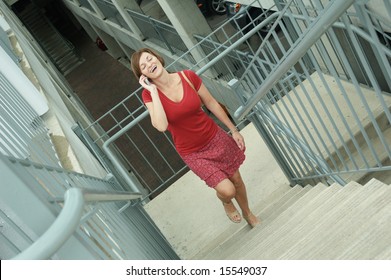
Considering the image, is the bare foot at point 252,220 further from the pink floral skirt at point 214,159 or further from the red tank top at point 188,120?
the red tank top at point 188,120

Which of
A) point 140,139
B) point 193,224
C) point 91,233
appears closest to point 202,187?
point 193,224

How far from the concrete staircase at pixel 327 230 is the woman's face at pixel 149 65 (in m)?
1.47

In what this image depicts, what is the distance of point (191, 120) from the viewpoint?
3223 mm

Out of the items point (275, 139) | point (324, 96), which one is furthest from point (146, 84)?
point (324, 96)

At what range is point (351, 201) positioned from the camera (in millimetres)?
2770

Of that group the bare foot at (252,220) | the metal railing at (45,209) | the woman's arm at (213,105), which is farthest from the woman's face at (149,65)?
the bare foot at (252,220)

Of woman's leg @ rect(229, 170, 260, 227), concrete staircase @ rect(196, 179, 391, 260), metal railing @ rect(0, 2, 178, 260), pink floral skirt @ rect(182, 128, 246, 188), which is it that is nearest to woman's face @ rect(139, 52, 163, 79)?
pink floral skirt @ rect(182, 128, 246, 188)

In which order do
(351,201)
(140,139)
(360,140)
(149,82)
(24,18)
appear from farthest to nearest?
(24,18)
(140,139)
(360,140)
(149,82)
(351,201)

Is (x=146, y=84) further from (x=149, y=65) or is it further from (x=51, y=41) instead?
(x=51, y=41)

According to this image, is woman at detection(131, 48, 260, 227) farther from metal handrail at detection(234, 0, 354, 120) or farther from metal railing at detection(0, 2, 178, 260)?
metal railing at detection(0, 2, 178, 260)

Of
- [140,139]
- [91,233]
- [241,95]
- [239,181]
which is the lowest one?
[140,139]
